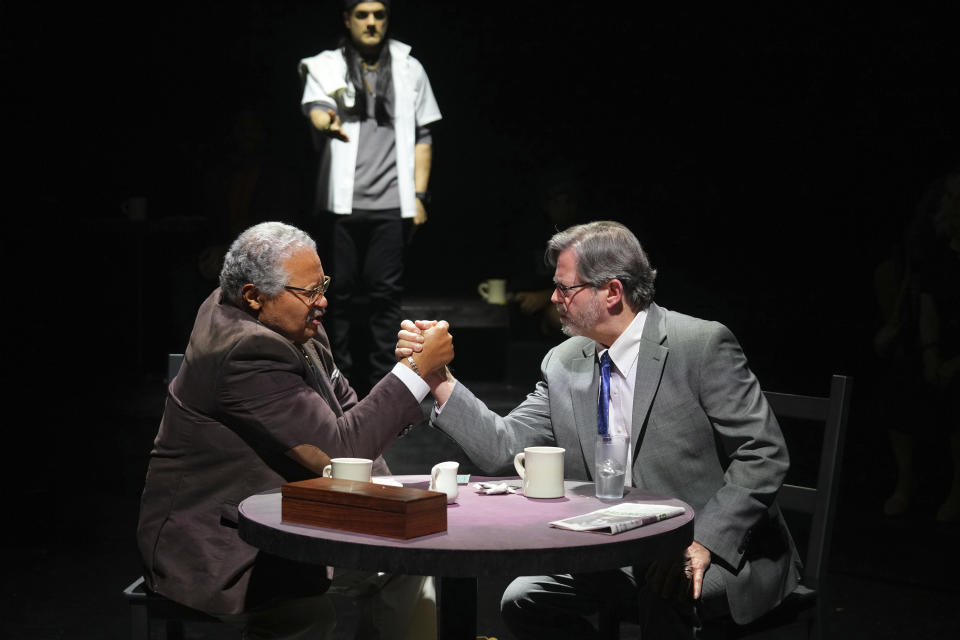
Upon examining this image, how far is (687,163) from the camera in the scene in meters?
7.60

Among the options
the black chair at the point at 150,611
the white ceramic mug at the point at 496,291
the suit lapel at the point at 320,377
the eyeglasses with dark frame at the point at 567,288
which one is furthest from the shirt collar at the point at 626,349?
the white ceramic mug at the point at 496,291

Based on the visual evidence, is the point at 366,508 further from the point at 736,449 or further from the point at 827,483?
the point at 827,483

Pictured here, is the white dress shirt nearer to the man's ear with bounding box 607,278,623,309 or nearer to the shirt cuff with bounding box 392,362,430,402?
the man's ear with bounding box 607,278,623,309

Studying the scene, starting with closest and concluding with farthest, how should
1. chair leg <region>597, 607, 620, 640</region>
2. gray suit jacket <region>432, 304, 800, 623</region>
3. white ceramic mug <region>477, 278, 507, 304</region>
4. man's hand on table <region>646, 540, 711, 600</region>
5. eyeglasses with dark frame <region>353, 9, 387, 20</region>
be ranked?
man's hand on table <region>646, 540, 711, 600</region>
gray suit jacket <region>432, 304, 800, 623</region>
chair leg <region>597, 607, 620, 640</region>
eyeglasses with dark frame <region>353, 9, 387, 20</region>
white ceramic mug <region>477, 278, 507, 304</region>

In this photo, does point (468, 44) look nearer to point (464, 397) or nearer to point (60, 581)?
point (60, 581)

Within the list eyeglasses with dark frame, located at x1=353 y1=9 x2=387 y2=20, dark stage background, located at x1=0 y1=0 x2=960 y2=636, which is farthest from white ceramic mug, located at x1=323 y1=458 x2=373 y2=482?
dark stage background, located at x1=0 y1=0 x2=960 y2=636

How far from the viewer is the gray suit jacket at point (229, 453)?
2.38 meters

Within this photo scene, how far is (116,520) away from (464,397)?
2.59 metres

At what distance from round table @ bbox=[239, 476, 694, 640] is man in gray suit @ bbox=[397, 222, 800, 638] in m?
0.23

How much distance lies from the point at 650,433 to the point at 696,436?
0.10 metres

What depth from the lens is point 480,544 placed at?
6.14 feet

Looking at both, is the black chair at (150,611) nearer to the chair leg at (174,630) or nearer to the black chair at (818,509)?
the chair leg at (174,630)

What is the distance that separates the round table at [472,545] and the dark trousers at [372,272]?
9.86 ft

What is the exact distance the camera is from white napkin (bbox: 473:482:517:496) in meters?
2.33
